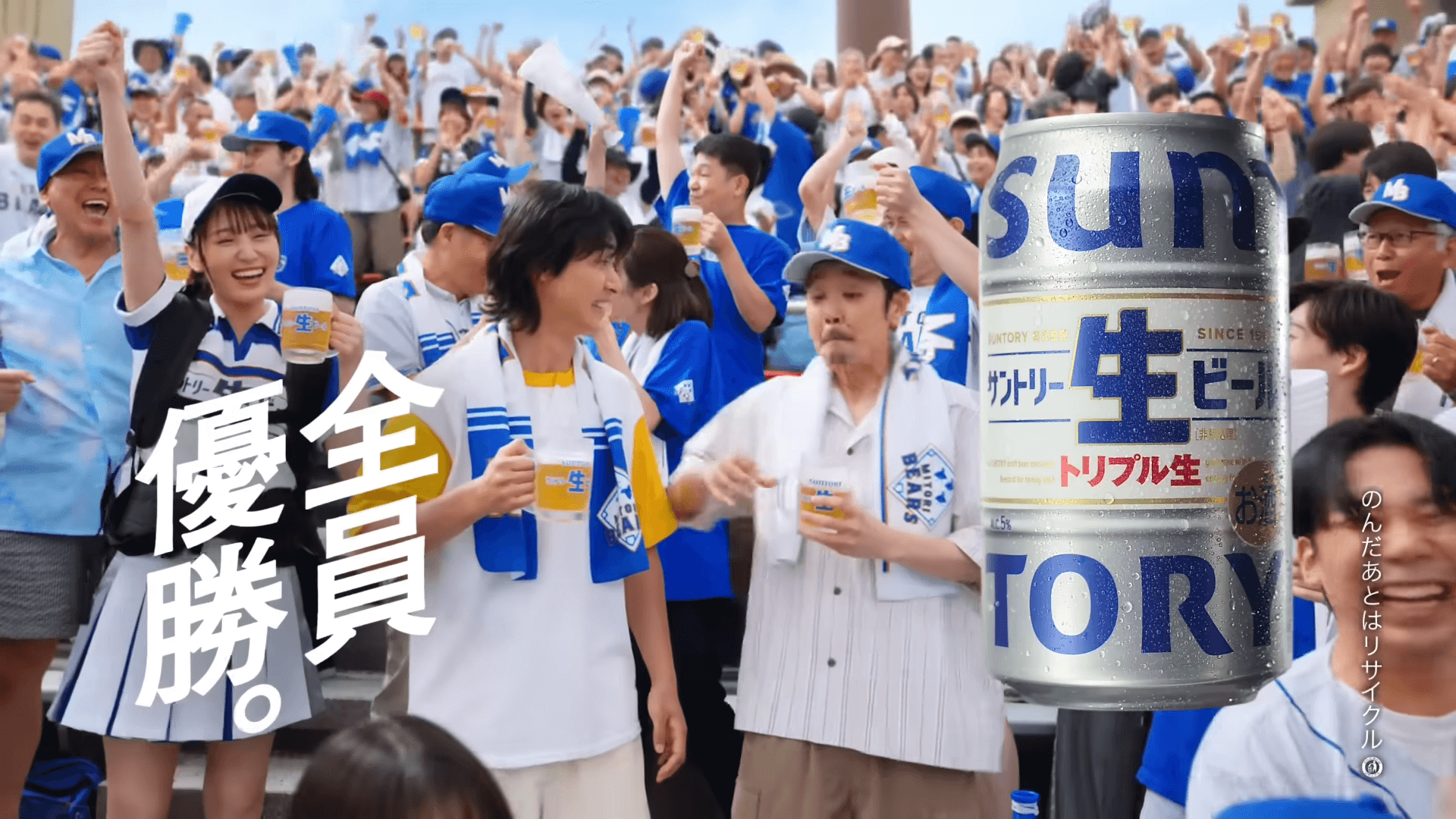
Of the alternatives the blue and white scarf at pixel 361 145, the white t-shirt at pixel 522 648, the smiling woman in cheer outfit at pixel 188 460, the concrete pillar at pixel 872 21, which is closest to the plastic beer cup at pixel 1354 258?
the white t-shirt at pixel 522 648

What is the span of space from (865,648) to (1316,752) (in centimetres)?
117

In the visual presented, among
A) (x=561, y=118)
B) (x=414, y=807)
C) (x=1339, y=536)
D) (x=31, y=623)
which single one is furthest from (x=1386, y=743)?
(x=561, y=118)

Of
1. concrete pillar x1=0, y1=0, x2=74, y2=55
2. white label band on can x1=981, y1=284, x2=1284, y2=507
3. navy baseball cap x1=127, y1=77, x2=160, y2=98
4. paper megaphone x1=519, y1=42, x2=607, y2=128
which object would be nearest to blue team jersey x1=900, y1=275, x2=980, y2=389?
paper megaphone x1=519, y1=42, x2=607, y2=128

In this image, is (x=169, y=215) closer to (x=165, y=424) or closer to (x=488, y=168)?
(x=488, y=168)

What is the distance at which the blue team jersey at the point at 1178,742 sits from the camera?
7.80 ft

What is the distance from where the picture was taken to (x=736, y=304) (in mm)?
4242

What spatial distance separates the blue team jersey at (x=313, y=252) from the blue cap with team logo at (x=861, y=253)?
2.37 m

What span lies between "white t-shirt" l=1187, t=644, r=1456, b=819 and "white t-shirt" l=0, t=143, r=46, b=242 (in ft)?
Answer: 20.7

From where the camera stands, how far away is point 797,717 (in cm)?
288

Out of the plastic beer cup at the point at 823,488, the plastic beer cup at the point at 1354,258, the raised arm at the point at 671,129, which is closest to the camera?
the plastic beer cup at the point at 823,488

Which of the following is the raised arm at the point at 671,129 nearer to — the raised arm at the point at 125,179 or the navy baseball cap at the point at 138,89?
the raised arm at the point at 125,179

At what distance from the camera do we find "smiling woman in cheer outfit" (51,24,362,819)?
323 cm

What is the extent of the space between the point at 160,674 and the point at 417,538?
41.9 inches

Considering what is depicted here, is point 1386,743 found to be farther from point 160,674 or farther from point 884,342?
point 160,674
